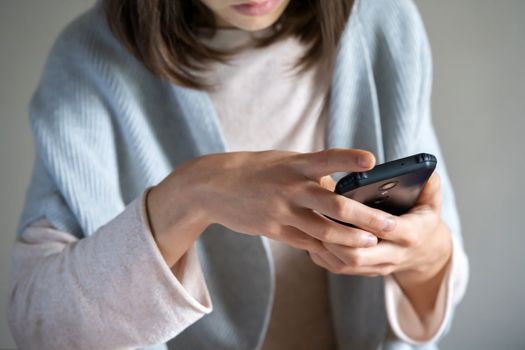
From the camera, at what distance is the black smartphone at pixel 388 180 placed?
44 centimetres

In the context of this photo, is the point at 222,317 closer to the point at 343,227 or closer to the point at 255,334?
the point at 255,334

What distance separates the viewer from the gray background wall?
0.98 metres

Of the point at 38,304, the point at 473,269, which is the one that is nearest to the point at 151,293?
the point at 38,304

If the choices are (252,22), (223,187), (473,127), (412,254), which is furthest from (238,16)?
(473,127)

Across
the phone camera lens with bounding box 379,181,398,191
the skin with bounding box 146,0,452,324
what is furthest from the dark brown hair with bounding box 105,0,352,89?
the phone camera lens with bounding box 379,181,398,191

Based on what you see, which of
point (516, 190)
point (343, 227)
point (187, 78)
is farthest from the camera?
point (516, 190)

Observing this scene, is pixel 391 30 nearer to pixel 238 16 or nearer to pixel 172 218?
pixel 238 16

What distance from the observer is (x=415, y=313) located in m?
0.69

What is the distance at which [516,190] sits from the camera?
1037 mm

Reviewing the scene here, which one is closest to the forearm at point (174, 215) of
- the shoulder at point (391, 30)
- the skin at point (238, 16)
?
the skin at point (238, 16)

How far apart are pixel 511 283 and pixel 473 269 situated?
0.08 metres

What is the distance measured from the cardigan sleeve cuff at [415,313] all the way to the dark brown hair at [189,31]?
12.5 inches

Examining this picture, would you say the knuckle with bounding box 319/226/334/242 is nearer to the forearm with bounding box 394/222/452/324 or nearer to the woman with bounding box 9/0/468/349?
the woman with bounding box 9/0/468/349

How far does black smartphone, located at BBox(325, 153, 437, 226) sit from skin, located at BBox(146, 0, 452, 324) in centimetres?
1
